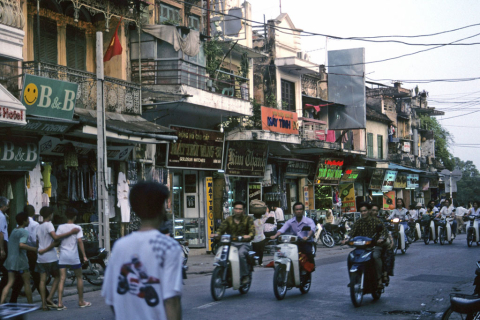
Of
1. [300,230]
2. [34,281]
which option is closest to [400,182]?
[300,230]

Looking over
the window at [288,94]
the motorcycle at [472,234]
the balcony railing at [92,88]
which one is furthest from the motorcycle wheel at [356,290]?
the window at [288,94]

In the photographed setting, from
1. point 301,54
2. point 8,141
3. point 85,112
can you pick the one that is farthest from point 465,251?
point 301,54

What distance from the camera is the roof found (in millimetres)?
41791

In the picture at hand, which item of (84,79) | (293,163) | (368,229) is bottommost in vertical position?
(368,229)

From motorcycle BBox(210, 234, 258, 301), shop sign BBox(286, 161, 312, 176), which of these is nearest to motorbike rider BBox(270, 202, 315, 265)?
motorcycle BBox(210, 234, 258, 301)

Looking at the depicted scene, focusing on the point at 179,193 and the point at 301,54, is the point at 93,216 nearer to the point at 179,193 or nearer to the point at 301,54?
the point at 179,193

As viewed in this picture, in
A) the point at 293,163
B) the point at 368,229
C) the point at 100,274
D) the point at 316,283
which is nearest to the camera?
the point at 368,229

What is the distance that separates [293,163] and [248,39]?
6877mm

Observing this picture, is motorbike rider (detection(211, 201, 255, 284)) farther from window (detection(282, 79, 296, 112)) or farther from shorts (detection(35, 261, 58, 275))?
window (detection(282, 79, 296, 112))

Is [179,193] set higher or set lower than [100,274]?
higher

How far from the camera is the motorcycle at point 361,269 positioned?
9617mm

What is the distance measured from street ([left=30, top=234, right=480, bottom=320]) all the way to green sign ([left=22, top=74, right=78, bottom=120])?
4428 mm

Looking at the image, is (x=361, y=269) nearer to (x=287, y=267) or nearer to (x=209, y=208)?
(x=287, y=267)

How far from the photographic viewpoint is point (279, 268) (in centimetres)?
1054
